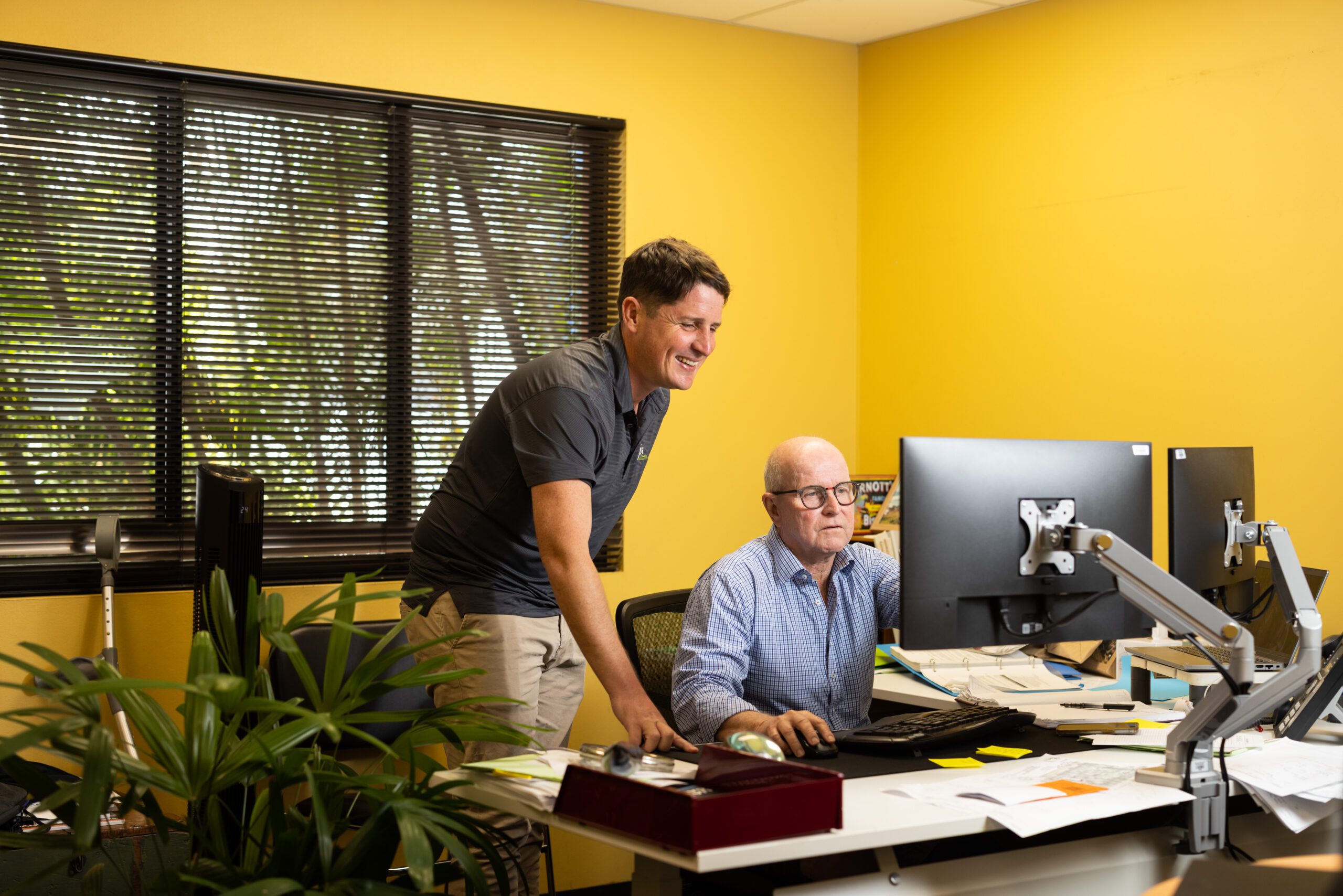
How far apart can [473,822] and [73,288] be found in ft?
7.19

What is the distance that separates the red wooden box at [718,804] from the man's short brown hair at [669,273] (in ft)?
3.39

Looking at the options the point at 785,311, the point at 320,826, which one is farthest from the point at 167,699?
the point at 785,311

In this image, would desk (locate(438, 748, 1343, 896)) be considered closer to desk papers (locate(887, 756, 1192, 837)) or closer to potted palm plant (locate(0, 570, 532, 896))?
desk papers (locate(887, 756, 1192, 837))

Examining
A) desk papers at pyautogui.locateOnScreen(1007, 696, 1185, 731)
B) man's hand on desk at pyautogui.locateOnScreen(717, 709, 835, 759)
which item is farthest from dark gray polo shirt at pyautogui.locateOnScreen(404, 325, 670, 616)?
desk papers at pyautogui.locateOnScreen(1007, 696, 1185, 731)

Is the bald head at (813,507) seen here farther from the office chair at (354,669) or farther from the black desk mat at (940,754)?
the office chair at (354,669)

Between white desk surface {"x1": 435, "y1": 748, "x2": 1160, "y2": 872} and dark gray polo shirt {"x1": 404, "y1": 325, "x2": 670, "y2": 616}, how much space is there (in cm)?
54

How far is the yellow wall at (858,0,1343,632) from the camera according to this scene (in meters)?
3.23

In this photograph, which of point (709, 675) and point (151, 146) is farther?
point (151, 146)

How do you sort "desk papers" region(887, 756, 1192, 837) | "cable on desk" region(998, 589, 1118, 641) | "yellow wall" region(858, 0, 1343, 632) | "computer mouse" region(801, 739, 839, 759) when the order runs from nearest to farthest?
"desk papers" region(887, 756, 1192, 837) < "cable on desk" region(998, 589, 1118, 641) < "computer mouse" region(801, 739, 839, 759) < "yellow wall" region(858, 0, 1343, 632)

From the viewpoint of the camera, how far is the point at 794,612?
8.33 feet

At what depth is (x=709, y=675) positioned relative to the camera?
2.40m

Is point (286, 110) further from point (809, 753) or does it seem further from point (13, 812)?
point (809, 753)

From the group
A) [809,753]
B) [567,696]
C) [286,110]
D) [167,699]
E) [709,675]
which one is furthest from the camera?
[286,110]

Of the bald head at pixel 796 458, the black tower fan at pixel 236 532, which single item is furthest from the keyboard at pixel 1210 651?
the black tower fan at pixel 236 532
